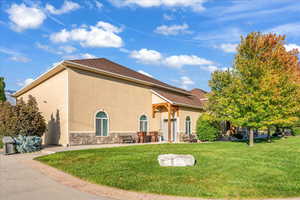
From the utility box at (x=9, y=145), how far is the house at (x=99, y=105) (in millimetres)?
3670

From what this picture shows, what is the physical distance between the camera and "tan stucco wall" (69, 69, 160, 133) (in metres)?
17.2

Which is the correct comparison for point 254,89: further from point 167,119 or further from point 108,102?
point 108,102

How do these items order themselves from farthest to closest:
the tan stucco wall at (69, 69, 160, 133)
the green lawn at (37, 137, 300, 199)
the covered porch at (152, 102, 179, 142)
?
the covered porch at (152, 102, 179, 142) → the tan stucco wall at (69, 69, 160, 133) → the green lawn at (37, 137, 300, 199)

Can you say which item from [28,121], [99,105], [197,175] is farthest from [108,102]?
[197,175]

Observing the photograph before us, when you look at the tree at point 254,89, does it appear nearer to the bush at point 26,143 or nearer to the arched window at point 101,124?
the arched window at point 101,124

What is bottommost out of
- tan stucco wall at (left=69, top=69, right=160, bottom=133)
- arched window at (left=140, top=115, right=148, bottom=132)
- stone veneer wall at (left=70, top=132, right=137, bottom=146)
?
stone veneer wall at (left=70, top=132, right=137, bottom=146)

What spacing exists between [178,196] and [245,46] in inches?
638

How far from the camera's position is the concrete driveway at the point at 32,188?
5590 millimetres

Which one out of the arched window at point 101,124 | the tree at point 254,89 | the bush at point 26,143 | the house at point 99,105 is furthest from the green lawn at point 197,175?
the arched window at point 101,124

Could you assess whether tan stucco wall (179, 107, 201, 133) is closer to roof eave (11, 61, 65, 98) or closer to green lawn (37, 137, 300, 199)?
roof eave (11, 61, 65, 98)

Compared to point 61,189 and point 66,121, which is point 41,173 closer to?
point 61,189

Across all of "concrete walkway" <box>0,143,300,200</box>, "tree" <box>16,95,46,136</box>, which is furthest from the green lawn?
"tree" <box>16,95,46,136</box>

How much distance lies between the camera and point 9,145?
13.3 metres

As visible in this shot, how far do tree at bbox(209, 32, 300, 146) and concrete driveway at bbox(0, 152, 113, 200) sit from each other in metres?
13.8
